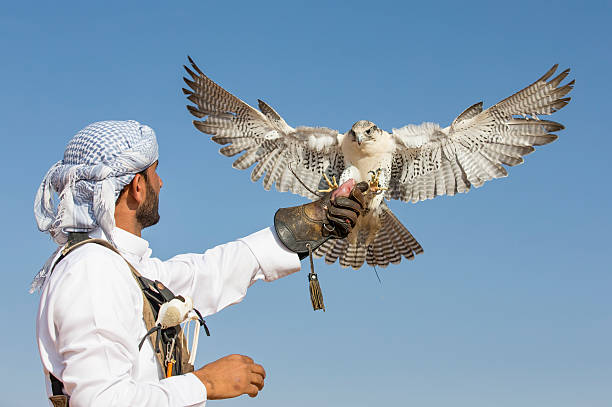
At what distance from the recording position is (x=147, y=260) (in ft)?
7.67

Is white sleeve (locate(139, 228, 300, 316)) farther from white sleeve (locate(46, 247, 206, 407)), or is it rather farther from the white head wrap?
white sleeve (locate(46, 247, 206, 407))

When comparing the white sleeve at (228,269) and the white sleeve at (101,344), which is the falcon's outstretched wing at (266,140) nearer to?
the white sleeve at (228,269)

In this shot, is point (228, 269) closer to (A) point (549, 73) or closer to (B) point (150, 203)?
(B) point (150, 203)

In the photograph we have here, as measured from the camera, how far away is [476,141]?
6.55 m

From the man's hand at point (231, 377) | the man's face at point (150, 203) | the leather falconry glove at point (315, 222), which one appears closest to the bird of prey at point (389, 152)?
the leather falconry glove at point (315, 222)

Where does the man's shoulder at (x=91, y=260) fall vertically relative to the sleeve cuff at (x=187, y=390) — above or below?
above

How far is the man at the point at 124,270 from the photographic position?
5.59ft

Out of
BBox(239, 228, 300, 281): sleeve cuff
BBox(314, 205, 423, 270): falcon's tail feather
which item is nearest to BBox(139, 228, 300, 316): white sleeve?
BBox(239, 228, 300, 281): sleeve cuff

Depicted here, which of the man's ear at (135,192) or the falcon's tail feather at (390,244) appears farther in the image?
the falcon's tail feather at (390,244)

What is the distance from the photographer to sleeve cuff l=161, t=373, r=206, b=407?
1.77 m

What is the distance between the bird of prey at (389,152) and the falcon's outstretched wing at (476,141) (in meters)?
0.01

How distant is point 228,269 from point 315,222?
388 millimetres

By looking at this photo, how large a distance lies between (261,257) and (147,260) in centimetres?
44

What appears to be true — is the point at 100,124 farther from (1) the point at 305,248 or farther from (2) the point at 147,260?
(1) the point at 305,248
